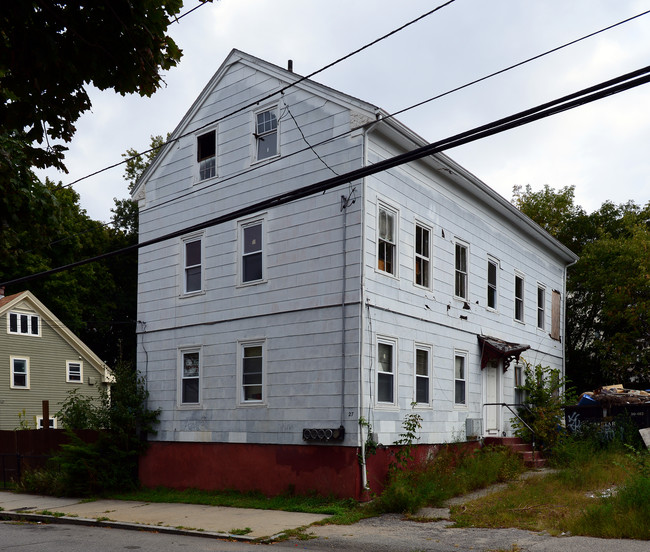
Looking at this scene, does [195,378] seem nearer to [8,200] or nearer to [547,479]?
[547,479]

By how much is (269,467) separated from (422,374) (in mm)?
4190

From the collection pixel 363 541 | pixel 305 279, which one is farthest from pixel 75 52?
pixel 305 279

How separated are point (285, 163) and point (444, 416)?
7189 millimetres

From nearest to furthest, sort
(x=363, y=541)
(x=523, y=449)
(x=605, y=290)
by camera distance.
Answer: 1. (x=363, y=541)
2. (x=523, y=449)
3. (x=605, y=290)

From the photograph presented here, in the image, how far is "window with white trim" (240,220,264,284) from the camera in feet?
55.6

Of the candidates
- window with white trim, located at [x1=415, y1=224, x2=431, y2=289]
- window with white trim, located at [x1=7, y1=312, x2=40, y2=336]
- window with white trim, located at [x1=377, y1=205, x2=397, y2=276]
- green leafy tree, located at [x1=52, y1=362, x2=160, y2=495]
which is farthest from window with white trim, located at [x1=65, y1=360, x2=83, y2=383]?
window with white trim, located at [x1=377, y1=205, x2=397, y2=276]

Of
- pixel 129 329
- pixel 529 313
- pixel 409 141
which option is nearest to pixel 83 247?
pixel 129 329

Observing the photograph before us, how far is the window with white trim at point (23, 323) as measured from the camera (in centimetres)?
3472

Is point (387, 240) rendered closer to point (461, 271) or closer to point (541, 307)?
point (461, 271)

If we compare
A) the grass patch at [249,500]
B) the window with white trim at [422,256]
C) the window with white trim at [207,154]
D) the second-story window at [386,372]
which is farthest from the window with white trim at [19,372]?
the second-story window at [386,372]

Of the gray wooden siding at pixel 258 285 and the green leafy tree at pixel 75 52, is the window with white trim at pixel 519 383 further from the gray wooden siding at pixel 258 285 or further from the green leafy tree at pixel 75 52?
the green leafy tree at pixel 75 52

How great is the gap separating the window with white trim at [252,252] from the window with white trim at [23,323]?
21.7 metres

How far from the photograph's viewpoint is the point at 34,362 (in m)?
35.6

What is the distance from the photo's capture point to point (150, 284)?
64.1 feet
